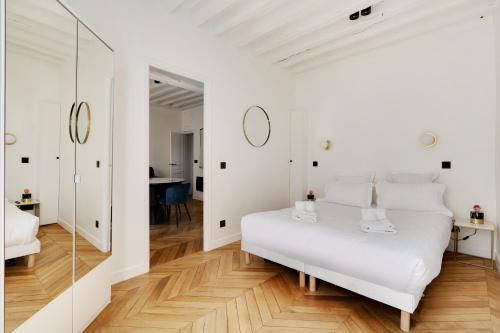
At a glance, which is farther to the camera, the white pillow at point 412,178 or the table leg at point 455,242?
the white pillow at point 412,178

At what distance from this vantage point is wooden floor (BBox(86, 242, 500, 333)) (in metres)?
1.71

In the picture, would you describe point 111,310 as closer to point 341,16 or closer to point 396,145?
point 341,16

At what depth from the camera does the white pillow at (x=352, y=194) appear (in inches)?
125

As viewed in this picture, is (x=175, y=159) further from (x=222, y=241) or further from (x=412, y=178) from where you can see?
(x=412, y=178)

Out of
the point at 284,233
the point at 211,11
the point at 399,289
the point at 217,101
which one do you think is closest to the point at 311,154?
the point at 217,101

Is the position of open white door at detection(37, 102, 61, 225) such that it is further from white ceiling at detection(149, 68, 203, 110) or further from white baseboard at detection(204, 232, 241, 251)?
white ceiling at detection(149, 68, 203, 110)

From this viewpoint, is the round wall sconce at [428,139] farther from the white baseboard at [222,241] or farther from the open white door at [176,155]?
the open white door at [176,155]

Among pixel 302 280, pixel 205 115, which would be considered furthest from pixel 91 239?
pixel 205 115

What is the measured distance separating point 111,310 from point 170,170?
18.2 ft

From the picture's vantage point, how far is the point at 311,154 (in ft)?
14.5

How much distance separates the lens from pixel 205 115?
319 cm

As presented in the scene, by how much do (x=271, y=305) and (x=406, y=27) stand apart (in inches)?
136

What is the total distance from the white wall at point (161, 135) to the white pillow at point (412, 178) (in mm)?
5655

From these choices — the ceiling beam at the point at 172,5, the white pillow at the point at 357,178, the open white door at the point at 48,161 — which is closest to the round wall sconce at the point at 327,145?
the white pillow at the point at 357,178
